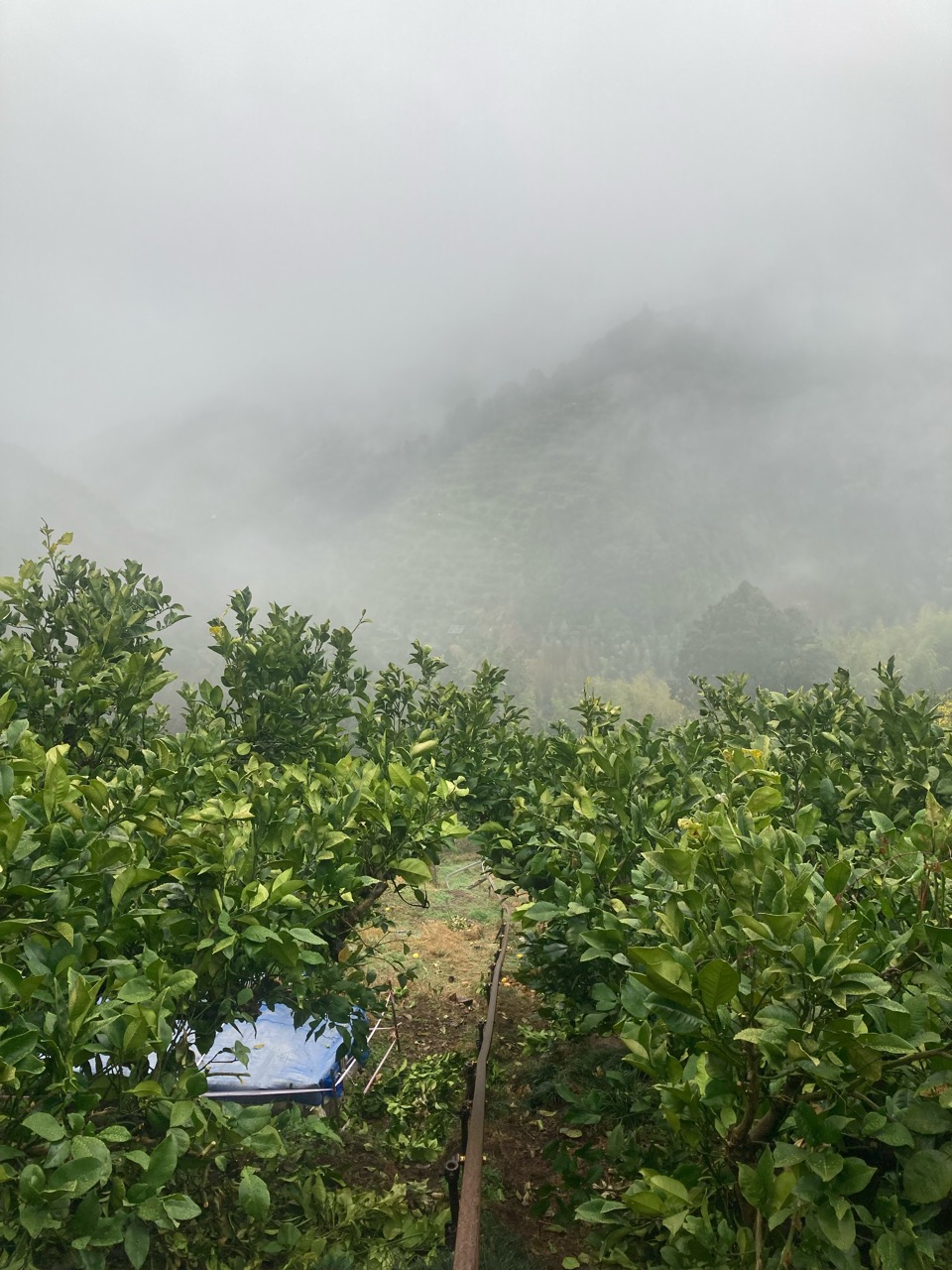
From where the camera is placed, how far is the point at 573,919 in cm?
288

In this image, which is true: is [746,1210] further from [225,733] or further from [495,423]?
[495,423]

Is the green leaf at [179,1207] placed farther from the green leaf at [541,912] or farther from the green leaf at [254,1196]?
the green leaf at [541,912]

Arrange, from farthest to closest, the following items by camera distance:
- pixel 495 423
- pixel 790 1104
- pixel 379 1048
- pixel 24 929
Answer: pixel 495 423 → pixel 379 1048 → pixel 24 929 → pixel 790 1104

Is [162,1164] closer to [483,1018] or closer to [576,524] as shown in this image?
[483,1018]

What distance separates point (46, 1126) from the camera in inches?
56.0

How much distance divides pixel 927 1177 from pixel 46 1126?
5.40 ft

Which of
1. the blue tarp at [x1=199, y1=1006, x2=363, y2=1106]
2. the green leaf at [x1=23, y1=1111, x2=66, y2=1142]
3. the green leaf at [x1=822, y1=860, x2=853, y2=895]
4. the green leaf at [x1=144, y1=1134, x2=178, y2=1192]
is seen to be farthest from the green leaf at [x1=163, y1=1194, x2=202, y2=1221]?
the blue tarp at [x1=199, y1=1006, x2=363, y2=1106]

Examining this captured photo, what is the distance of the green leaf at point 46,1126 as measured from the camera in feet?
4.61

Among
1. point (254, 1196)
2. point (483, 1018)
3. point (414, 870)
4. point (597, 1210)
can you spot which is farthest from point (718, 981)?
point (483, 1018)

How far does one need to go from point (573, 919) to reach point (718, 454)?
574 ft

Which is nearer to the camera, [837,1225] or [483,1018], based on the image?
[837,1225]

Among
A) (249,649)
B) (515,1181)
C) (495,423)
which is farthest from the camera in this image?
(495,423)

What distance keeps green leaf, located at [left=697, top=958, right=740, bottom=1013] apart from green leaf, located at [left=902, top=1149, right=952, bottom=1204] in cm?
41

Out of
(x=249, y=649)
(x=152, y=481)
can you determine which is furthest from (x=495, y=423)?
(x=249, y=649)
